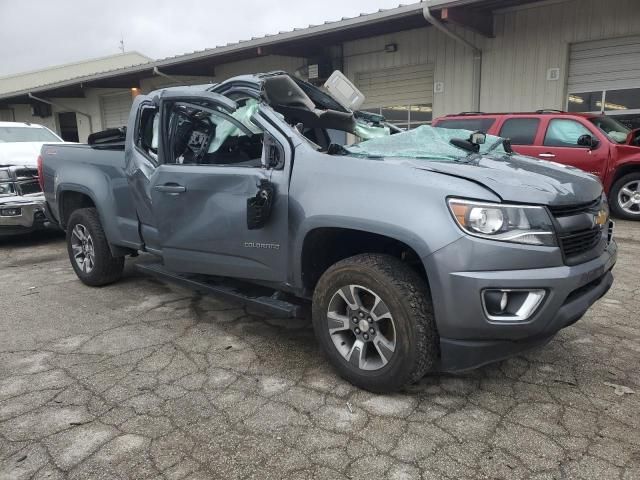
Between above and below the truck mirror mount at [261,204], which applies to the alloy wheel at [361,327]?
below

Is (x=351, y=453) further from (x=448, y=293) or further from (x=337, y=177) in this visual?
(x=337, y=177)

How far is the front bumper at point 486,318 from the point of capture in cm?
237

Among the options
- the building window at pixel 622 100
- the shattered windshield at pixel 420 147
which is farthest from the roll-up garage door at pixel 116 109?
the shattered windshield at pixel 420 147

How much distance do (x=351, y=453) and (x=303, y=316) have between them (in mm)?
1084

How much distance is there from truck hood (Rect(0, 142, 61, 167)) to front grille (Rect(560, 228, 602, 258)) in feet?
24.3

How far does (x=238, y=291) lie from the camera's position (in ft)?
11.7

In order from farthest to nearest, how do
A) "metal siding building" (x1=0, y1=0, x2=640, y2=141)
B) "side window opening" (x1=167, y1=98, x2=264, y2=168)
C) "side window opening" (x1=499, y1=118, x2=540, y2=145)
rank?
1. "metal siding building" (x1=0, y1=0, x2=640, y2=141)
2. "side window opening" (x1=499, y1=118, x2=540, y2=145)
3. "side window opening" (x1=167, y1=98, x2=264, y2=168)

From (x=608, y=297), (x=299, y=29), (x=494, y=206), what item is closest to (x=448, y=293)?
(x=494, y=206)

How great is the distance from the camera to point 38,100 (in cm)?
2200

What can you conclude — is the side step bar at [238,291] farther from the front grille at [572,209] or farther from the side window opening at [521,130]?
the side window opening at [521,130]

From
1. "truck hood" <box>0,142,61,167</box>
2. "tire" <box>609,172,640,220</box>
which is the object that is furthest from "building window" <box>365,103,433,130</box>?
"truck hood" <box>0,142,61,167</box>

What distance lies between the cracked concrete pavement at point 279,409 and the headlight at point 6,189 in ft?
12.4

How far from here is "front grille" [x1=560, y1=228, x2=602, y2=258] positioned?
8.29ft

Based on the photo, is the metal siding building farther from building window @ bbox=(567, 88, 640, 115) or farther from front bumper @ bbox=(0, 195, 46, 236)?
front bumper @ bbox=(0, 195, 46, 236)
